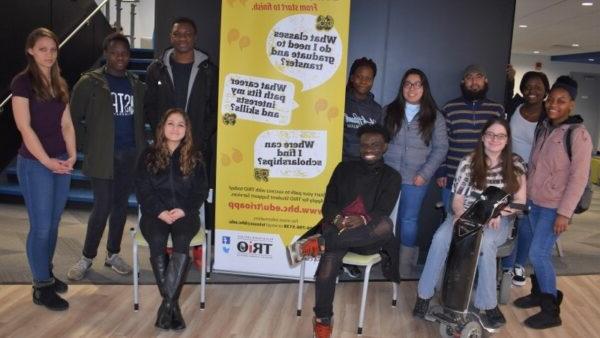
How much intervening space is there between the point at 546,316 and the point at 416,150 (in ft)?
4.28

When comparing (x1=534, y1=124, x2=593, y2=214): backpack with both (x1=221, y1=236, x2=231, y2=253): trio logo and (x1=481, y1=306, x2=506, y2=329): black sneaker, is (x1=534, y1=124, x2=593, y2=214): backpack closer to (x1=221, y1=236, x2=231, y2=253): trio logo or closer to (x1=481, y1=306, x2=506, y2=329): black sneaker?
(x1=481, y1=306, x2=506, y2=329): black sneaker

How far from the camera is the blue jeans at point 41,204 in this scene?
3.07 meters

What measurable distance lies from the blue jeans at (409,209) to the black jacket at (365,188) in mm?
653

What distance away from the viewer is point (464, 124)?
3754 millimetres

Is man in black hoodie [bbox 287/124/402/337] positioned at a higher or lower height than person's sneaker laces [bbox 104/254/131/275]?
higher

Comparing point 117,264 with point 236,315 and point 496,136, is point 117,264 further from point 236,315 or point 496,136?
point 496,136

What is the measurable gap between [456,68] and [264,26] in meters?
1.62

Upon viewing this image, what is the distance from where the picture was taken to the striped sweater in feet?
12.3

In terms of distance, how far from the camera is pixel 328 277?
2.98 metres

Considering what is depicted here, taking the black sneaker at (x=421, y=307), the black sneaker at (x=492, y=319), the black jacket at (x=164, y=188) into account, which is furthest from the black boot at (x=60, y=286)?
the black sneaker at (x=492, y=319)

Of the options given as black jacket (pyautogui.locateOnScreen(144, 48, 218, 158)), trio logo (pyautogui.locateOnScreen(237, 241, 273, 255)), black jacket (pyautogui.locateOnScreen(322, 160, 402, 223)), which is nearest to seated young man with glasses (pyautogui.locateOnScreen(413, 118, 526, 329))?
black jacket (pyautogui.locateOnScreen(322, 160, 402, 223))

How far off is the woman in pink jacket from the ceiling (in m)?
4.71

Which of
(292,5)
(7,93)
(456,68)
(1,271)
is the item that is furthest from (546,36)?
(1,271)

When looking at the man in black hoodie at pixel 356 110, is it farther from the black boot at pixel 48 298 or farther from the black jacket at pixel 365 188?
the black boot at pixel 48 298
